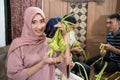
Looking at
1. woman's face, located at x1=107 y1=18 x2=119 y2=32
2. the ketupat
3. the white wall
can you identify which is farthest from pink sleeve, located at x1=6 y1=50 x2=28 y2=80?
woman's face, located at x1=107 y1=18 x2=119 y2=32

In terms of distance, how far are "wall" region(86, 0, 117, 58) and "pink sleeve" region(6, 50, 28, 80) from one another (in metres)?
2.13

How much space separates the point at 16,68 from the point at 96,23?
7.33 feet

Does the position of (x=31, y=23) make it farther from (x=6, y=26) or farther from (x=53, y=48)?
(x=6, y=26)

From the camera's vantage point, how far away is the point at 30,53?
1.54 metres

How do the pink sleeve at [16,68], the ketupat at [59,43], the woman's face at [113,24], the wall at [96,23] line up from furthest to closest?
1. the wall at [96,23]
2. the woman's face at [113,24]
3. the pink sleeve at [16,68]
4. the ketupat at [59,43]

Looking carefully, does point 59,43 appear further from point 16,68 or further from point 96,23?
point 96,23

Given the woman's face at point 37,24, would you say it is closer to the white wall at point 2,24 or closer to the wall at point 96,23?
the white wall at point 2,24

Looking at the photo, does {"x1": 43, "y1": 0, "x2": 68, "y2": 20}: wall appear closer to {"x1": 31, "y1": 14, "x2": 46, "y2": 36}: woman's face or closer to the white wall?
the white wall

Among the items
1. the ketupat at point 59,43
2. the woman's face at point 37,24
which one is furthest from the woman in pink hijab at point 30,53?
the ketupat at point 59,43

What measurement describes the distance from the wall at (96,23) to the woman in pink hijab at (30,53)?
1.96m

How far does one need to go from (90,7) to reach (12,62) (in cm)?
218

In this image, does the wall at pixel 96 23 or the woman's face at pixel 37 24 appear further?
the wall at pixel 96 23

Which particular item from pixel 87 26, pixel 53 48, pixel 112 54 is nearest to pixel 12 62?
pixel 53 48

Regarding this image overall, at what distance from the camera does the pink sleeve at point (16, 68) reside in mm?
1451
